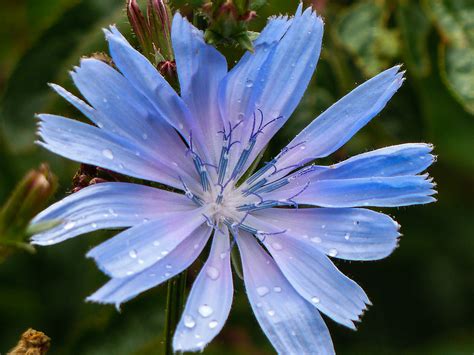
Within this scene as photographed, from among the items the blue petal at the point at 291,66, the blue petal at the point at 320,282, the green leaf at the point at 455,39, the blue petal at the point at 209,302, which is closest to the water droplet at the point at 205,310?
the blue petal at the point at 209,302

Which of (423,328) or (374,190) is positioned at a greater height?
(374,190)

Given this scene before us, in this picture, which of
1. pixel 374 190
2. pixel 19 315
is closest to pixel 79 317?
pixel 19 315

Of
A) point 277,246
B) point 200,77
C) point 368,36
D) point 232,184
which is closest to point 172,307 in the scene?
point 277,246

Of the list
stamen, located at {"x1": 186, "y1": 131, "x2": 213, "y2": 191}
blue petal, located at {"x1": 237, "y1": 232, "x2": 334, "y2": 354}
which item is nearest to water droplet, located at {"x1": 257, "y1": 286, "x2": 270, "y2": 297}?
blue petal, located at {"x1": 237, "y1": 232, "x2": 334, "y2": 354}

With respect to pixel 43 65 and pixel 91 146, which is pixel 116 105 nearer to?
pixel 91 146

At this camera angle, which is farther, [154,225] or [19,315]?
[19,315]

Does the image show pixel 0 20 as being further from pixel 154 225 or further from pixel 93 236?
pixel 154 225
